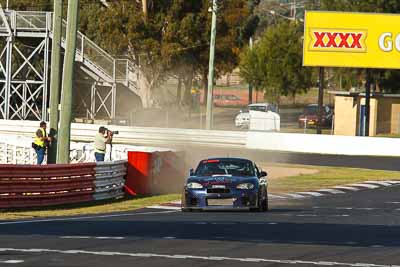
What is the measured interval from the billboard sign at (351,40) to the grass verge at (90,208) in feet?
101

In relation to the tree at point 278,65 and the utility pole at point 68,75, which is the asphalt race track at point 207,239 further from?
the tree at point 278,65

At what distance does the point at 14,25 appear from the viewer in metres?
61.7

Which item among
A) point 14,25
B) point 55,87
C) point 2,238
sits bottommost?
point 2,238

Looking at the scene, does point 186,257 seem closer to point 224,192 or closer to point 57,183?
point 224,192

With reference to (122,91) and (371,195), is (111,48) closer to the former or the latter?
(122,91)

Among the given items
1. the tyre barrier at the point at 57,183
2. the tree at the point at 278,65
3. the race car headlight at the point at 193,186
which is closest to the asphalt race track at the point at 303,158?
the tyre barrier at the point at 57,183

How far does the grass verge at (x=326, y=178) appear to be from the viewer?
33.6 meters

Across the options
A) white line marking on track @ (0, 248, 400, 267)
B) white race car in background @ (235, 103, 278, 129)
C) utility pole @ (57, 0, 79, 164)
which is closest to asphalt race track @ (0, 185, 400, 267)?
white line marking on track @ (0, 248, 400, 267)

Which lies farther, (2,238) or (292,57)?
(292,57)

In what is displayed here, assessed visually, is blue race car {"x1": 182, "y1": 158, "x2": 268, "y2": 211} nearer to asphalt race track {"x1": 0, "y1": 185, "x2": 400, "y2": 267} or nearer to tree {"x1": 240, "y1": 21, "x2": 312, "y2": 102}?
asphalt race track {"x1": 0, "y1": 185, "x2": 400, "y2": 267}

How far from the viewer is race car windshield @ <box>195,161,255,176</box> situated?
23953 mm

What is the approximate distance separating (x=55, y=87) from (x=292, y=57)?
221ft

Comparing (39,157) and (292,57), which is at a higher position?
Result: (292,57)

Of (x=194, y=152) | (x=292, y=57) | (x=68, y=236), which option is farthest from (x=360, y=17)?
→ (x=68, y=236)
